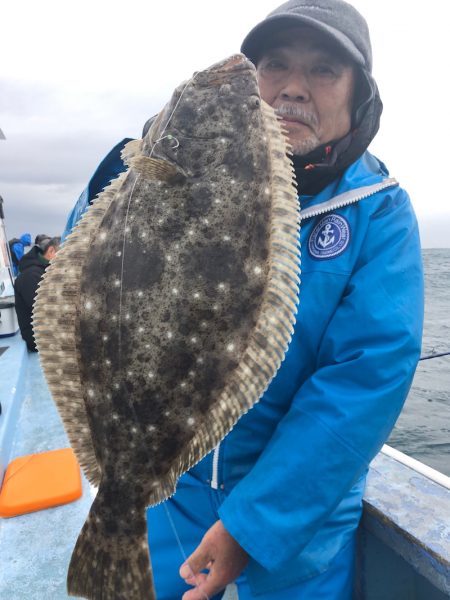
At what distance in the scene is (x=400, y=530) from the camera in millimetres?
2047

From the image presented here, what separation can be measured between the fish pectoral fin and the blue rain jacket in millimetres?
605

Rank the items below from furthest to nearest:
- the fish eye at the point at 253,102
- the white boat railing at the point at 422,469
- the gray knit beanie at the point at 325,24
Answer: the white boat railing at the point at 422,469 < the gray knit beanie at the point at 325,24 < the fish eye at the point at 253,102

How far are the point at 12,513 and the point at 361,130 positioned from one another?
10.7 feet

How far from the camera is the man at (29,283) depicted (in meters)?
6.76

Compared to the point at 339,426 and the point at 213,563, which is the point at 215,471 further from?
the point at 339,426

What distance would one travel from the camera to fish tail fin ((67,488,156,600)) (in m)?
1.40

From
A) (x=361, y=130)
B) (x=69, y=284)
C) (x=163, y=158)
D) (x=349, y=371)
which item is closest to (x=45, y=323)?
(x=69, y=284)

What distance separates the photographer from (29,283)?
6734 millimetres

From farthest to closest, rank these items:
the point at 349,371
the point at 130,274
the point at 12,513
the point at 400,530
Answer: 1. the point at 12,513
2. the point at 400,530
3. the point at 349,371
4. the point at 130,274

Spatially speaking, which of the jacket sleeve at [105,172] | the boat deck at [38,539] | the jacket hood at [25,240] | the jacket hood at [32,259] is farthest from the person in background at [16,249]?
the jacket sleeve at [105,172]

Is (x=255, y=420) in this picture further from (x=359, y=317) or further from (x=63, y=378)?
(x=63, y=378)

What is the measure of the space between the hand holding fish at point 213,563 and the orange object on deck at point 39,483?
1.97 meters

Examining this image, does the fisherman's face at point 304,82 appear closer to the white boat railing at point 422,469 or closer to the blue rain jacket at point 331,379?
the blue rain jacket at point 331,379

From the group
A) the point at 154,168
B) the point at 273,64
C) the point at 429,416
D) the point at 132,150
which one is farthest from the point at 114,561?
the point at 429,416
